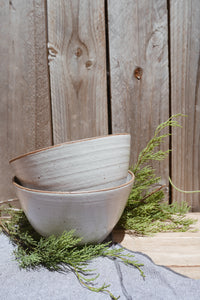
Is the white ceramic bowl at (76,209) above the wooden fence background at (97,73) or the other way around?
the other way around

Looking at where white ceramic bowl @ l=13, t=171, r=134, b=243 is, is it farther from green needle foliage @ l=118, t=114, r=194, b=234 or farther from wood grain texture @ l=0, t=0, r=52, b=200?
wood grain texture @ l=0, t=0, r=52, b=200

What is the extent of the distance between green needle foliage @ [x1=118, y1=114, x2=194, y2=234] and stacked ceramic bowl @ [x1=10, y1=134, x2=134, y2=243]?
229 millimetres

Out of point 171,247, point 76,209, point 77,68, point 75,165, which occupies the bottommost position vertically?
point 171,247

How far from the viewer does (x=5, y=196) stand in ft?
3.57

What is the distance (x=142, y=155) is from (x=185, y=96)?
30cm

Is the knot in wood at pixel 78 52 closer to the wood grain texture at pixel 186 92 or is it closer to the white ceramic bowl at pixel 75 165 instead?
the wood grain texture at pixel 186 92

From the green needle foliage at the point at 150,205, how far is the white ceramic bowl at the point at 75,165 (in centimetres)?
28

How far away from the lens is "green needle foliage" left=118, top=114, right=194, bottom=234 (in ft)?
3.07

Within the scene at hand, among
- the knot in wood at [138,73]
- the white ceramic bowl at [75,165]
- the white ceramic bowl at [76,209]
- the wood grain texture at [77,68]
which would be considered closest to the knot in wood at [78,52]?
the wood grain texture at [77,68]

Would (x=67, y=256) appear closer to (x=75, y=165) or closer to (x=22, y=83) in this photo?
(x=75, y=165)

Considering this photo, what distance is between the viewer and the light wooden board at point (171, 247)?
714mm

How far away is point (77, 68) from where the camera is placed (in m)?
1.04

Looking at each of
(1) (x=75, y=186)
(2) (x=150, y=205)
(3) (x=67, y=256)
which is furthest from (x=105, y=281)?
(2) (x=150, y=205)

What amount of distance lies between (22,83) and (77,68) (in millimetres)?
231
